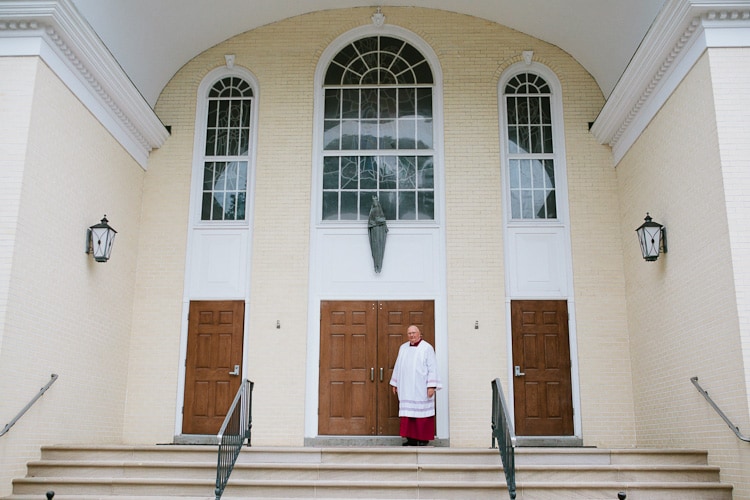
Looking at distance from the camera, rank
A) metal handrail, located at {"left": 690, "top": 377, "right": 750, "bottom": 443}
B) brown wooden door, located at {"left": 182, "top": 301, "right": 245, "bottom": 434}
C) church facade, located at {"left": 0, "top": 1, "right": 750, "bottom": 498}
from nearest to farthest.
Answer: metal handrail, located at {"left": 690, "top": 377, "right": 750, "bottom": 443} < church facade, located at {"left": 0, "top": 1, "right": 750, "bottom": 498} < brown wooden door, located at {"left": 182, "top": 301, "right": 245, "bottom": 434}

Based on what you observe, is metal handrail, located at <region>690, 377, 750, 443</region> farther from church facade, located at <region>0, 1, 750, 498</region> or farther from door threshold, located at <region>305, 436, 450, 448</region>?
door threshold, located at <region>305, 436, 450, 448</region>

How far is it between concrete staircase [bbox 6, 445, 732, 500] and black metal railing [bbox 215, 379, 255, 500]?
0.68 ft

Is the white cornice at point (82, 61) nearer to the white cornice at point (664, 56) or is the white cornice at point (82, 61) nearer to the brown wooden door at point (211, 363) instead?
the brown wooden door at point (211, 363)

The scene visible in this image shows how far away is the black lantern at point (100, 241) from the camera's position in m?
10.0

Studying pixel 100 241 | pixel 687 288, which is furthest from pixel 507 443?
pixel 100 241

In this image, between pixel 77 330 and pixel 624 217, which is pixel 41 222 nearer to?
pixel 77 330

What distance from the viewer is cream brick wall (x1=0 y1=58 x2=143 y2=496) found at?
8.52 meters

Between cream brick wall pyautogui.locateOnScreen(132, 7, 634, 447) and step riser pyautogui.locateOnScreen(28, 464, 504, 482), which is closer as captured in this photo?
step riser pyautogui.locateOnScreen(28, 464, 504, 482)

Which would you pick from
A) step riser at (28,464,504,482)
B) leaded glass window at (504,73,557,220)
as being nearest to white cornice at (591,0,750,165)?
leaded glass window at (504,73,557,220)

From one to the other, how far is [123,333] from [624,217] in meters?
7.37

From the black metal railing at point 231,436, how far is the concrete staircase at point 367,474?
8.2 inches

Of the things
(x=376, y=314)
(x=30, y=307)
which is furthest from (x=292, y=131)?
(x=30, y=307)

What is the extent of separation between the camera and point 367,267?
38.2ft

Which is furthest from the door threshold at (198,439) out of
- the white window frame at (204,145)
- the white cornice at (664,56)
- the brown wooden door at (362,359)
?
the white cornice at (664,56)
